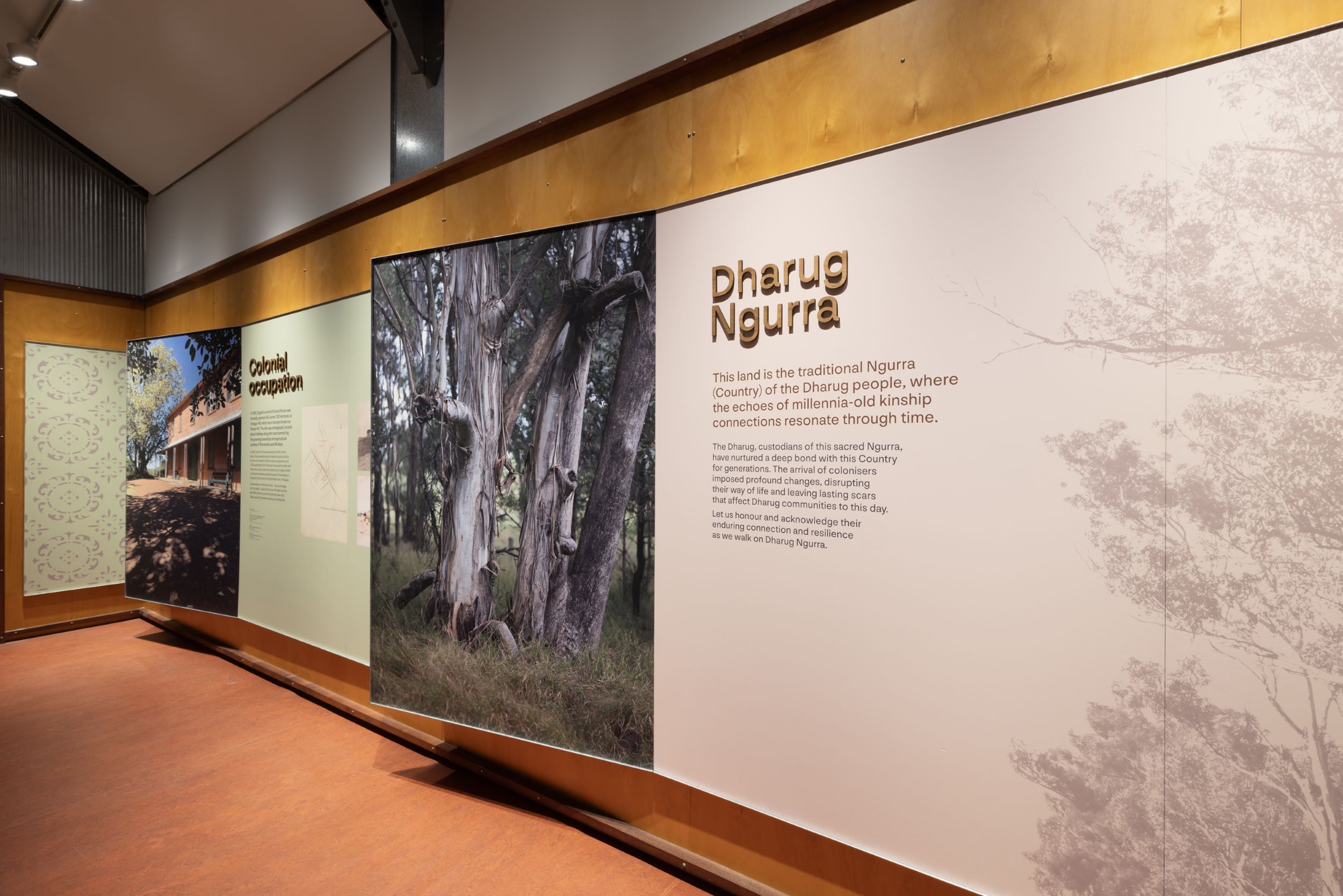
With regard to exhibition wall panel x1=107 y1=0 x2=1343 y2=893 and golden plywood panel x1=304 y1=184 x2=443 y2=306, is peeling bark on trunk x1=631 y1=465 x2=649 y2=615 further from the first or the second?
golden plywood panel x1=304 y1=184 x2=443 y2=306

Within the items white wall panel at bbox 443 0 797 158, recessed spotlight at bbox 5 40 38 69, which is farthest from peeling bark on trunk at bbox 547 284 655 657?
recessed spotlight at bbox 5 40 38 69

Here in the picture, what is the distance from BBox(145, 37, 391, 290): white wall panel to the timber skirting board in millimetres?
2909

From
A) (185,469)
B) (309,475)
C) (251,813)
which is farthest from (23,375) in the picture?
(251,813)

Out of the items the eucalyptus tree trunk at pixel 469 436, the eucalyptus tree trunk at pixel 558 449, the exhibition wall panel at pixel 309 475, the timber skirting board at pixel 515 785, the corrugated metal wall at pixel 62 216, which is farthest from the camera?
the corrugated metal wall at pixel 62 216

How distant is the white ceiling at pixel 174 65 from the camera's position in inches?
155

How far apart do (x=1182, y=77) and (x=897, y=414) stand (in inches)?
37.3

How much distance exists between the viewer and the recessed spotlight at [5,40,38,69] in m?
4.75

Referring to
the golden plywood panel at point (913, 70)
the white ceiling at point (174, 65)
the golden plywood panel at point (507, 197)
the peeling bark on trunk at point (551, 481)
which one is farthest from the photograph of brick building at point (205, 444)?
the golden plywood panel at point (913, 70)

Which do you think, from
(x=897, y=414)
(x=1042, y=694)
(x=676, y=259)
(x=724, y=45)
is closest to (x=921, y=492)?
(x=897, y=414)

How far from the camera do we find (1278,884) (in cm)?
134

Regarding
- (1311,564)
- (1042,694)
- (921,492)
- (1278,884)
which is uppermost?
(921,492)

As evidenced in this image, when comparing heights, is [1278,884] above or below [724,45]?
below

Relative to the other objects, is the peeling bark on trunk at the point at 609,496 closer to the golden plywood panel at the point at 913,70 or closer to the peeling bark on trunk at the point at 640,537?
the peeling bark on trunk at the point at 640,537

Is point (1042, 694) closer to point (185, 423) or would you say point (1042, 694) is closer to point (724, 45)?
point (724, 45)
